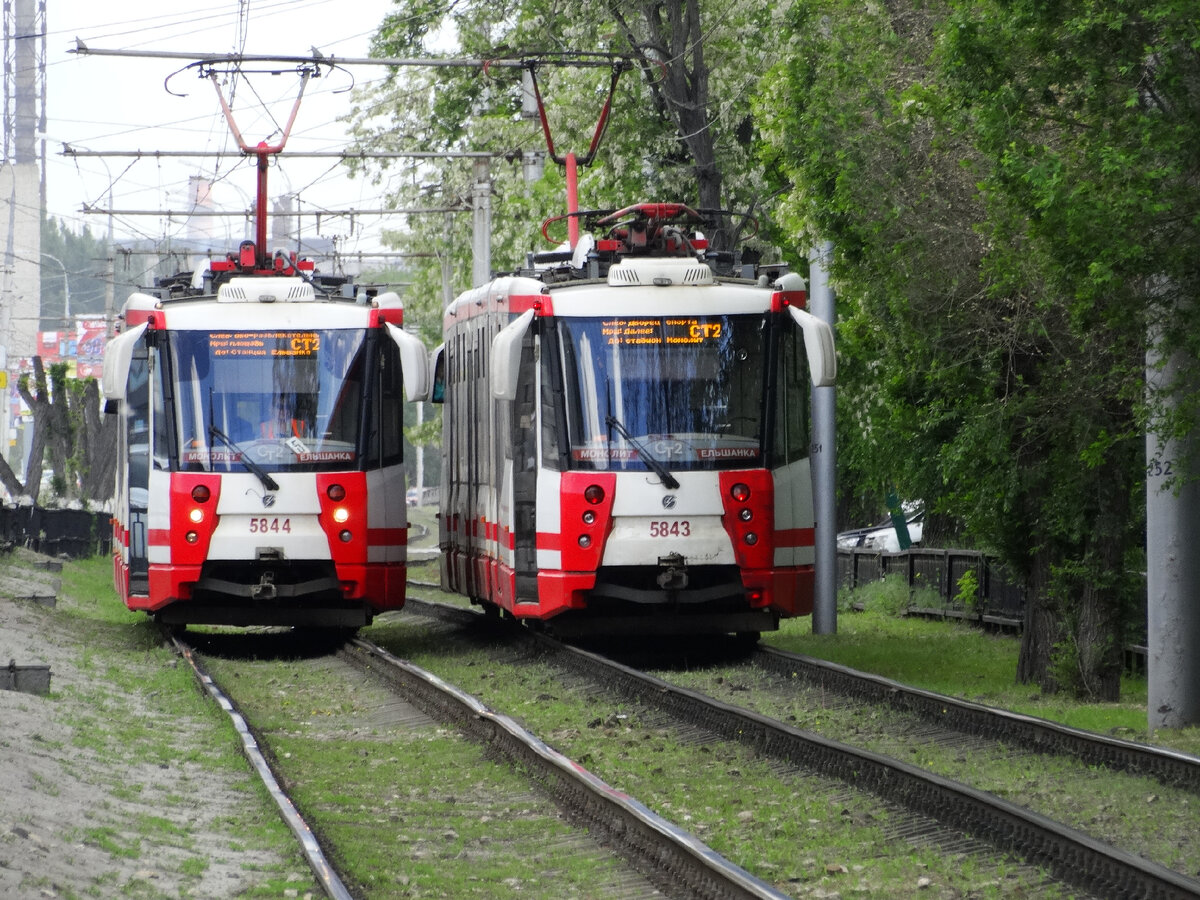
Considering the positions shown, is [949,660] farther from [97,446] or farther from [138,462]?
[97,446]

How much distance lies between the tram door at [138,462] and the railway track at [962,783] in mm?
4827

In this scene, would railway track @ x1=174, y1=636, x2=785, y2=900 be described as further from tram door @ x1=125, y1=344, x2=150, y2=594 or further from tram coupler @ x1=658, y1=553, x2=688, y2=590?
tram door @ x1=125, y1=344, x2=150, y2=594

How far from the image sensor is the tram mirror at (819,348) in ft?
50.5

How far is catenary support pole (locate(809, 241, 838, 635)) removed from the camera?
20016 mm

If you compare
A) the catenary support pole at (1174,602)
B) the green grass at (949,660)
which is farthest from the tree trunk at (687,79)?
the catenary support pole at (1174,602)

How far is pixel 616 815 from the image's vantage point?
855cm

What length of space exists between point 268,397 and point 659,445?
13.0 feet

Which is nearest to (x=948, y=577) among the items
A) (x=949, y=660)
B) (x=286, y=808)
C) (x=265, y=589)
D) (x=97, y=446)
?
(x=949, y=660)

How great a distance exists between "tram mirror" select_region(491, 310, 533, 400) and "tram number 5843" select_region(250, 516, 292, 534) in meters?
2.67

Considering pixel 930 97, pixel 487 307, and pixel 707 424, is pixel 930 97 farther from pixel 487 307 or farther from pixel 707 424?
pixel 487 307

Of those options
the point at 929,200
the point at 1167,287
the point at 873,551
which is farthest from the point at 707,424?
the point at 873,551

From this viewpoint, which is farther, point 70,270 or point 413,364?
point 70,270

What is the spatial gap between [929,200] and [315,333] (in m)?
5.87

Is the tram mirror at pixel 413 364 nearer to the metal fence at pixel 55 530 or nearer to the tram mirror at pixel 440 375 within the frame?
the tram mirror at pixel 440 375
